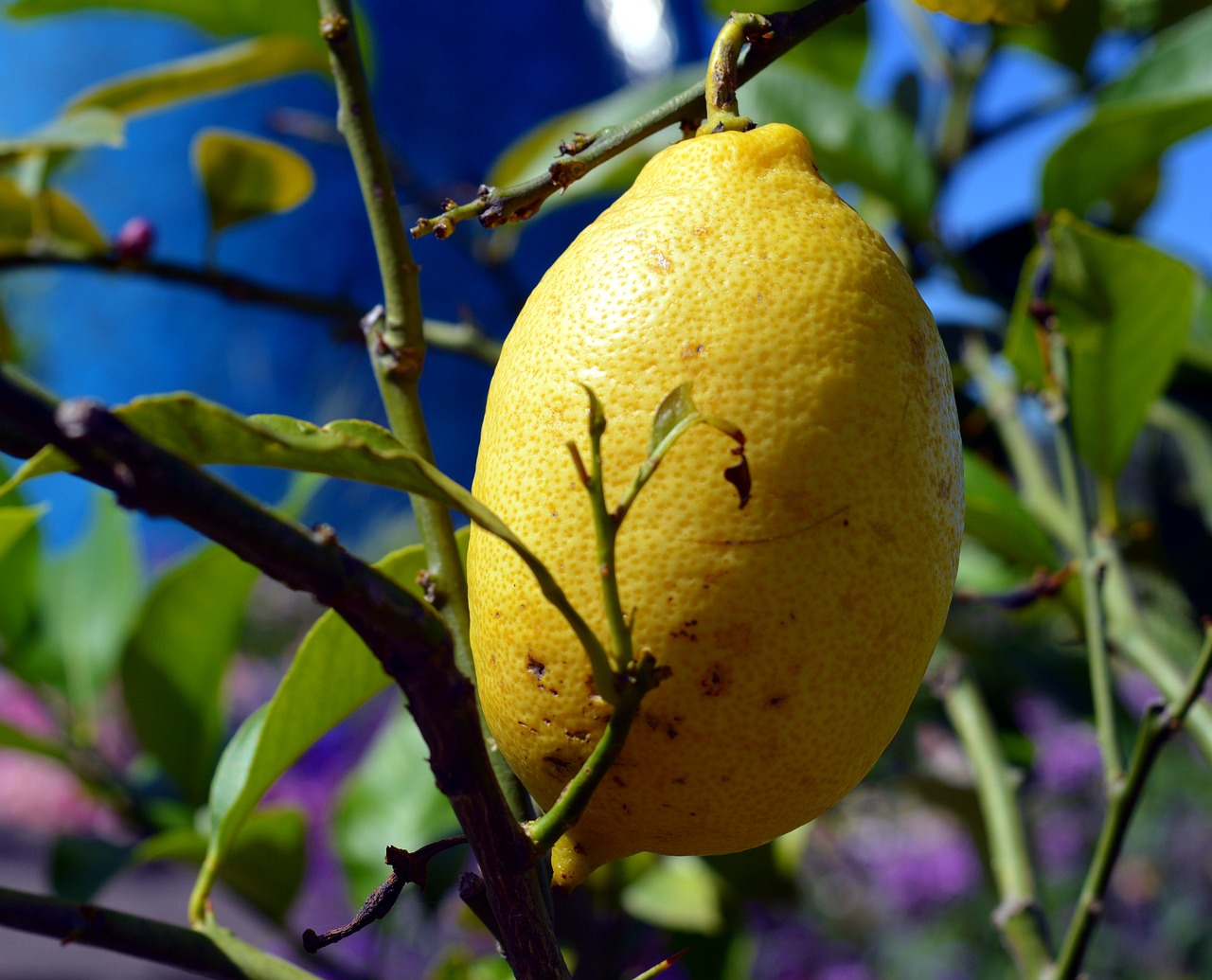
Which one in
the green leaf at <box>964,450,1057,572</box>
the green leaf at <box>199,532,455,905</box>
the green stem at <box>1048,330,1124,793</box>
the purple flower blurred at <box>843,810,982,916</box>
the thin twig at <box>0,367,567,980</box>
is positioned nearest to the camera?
the thin twig at <box>0,367,567,980</box>

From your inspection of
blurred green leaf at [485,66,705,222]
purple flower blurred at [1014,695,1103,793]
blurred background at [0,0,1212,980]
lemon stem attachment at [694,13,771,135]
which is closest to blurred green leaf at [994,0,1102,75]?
blurred background at [0,0,1212,980]

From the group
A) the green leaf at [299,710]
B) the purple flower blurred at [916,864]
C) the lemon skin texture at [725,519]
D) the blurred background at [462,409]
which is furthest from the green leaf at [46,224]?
the purple flower blurred at [916,864]

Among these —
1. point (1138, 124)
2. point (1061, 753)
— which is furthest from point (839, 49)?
point (1061, 753)

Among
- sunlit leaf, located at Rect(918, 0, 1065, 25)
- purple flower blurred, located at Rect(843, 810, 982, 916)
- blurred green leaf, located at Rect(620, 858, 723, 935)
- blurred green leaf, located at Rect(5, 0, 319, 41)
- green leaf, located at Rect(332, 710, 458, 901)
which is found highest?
blurred green leaf, located at Rect(5, 0, 319, 41)

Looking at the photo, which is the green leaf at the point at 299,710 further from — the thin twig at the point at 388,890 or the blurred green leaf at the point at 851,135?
the blurred green leaf at the point at 851,135

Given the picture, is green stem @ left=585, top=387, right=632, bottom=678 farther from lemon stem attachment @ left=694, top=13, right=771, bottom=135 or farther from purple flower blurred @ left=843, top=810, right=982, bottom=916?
purple flower blurred @ left=843, top=810, right=982, bottom=916

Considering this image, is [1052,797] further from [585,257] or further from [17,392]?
[17,392]

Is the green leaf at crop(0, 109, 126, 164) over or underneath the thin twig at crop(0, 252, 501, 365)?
over
